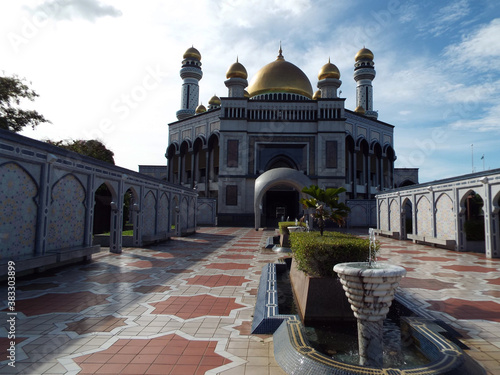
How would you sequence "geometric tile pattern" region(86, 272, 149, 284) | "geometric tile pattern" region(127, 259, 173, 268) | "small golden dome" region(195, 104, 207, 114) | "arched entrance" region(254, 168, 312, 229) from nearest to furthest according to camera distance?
"geometric tile pattern" region(86, 272, 149, 284), "geometric tile pattern" region(127, 259, 173, 268), "arched entrance" region(254, 168, 312, 229), "small golden dome" region(195, 104, 207, 114)

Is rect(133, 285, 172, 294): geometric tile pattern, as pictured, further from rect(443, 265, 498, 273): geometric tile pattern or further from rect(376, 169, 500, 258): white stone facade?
rect(376, 169, 500, 258): white stone facade

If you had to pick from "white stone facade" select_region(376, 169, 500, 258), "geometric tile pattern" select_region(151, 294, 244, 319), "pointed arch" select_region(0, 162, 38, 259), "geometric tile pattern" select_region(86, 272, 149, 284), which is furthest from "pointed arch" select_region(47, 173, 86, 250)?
"white stone facade" select_region(376, 169, 500, 258)

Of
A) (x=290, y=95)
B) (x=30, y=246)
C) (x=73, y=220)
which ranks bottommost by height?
(x=30, y=246)

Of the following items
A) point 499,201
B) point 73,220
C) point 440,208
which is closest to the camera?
point 73,220

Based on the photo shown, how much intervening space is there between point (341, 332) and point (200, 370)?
2064 millimetres

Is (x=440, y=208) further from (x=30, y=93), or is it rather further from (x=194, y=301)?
(x=30, y=93)

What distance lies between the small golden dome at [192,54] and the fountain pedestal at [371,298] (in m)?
44.5

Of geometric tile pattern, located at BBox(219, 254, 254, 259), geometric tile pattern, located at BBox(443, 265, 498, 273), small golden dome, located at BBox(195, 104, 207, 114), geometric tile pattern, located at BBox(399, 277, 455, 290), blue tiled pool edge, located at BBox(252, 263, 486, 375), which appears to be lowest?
geometric tile pattern, located at BBox(219, 254, 254, 259)

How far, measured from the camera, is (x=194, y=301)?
562cm

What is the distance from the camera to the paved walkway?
11.0ft

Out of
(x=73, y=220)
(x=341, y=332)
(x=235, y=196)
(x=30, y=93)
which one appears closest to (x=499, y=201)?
(x=341, y=332)

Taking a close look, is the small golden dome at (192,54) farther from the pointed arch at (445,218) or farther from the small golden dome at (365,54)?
the pointed arch at (445,218)

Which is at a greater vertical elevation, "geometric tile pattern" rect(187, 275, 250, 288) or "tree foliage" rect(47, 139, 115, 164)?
"tree foliage" rect(47, 139, 115, 164)

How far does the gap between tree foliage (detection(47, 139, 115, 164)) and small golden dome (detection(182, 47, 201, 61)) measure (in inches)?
863
